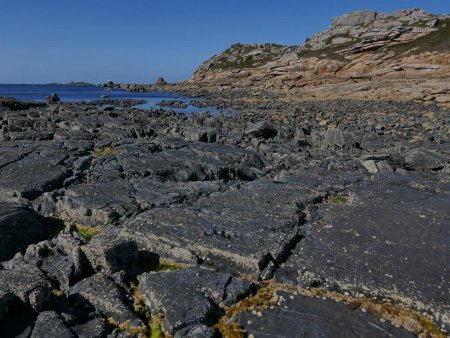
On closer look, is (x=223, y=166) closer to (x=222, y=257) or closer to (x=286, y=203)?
(x=286, y=203)

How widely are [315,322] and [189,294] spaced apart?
9.92ft

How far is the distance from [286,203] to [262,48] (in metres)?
169

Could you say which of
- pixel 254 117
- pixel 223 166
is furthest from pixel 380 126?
pixel 223 166

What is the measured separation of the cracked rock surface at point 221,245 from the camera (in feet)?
28.4

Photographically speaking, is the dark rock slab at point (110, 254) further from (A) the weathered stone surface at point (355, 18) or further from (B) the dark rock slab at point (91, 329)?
(A) the weathered stone surface at point (355, 18)

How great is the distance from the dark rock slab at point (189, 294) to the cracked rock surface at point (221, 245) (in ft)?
0.11

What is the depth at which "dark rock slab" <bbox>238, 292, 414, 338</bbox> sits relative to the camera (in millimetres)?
8180

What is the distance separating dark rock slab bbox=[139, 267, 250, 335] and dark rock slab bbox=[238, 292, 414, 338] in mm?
761

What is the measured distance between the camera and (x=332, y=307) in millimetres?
8992

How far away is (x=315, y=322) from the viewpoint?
27.8 feet

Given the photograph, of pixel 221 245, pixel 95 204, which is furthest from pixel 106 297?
pixel 95 204

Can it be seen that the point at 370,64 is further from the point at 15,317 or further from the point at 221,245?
the point at 15,317

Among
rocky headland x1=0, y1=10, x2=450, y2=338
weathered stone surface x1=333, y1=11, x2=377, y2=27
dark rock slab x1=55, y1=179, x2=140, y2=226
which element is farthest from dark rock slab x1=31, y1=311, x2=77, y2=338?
weathered stone surface x1=333, y1=11, x2=377, y2=27

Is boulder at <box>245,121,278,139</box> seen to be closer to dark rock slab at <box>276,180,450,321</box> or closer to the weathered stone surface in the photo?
dark rock slab at <box>276,180,450,321</box>
